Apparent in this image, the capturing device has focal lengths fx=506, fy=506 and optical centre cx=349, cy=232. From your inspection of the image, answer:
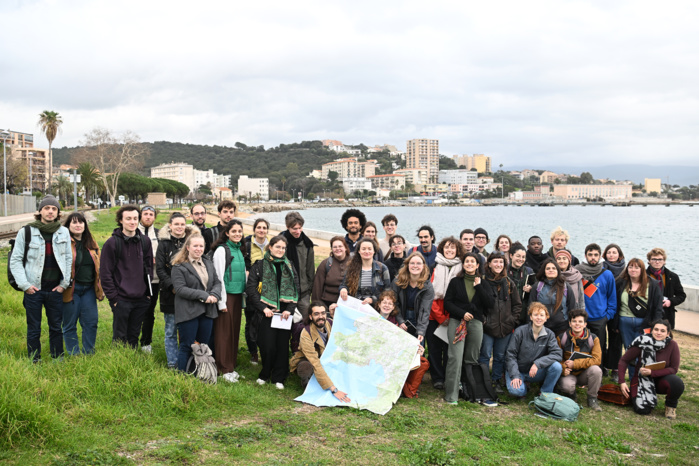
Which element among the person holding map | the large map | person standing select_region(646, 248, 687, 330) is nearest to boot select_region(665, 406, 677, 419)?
person standing select_region(646, 248, 687, 330)

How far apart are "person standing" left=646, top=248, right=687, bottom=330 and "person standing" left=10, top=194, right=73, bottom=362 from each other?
7.14m

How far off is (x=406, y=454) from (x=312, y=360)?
68.2 inches

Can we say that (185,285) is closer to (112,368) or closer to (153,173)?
(112,368)

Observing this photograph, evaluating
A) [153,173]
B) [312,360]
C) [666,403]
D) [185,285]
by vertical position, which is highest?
[153,173]

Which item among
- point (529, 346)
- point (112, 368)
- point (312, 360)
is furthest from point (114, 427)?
point (529, 346)

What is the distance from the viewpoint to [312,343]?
578 cm

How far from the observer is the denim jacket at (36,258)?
5496 millimetres

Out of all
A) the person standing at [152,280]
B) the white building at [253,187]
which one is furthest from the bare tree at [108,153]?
the white building at [253,187]

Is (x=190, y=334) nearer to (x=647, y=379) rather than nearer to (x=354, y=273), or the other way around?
(x=354, y=273)

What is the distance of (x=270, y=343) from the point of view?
586 centimetres

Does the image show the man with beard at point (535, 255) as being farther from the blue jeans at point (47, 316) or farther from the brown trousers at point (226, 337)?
the blue jeans at point (47, 316)

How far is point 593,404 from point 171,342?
193 inches

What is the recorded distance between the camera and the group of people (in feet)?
18.6

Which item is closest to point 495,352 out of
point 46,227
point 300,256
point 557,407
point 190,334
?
point 557,407
